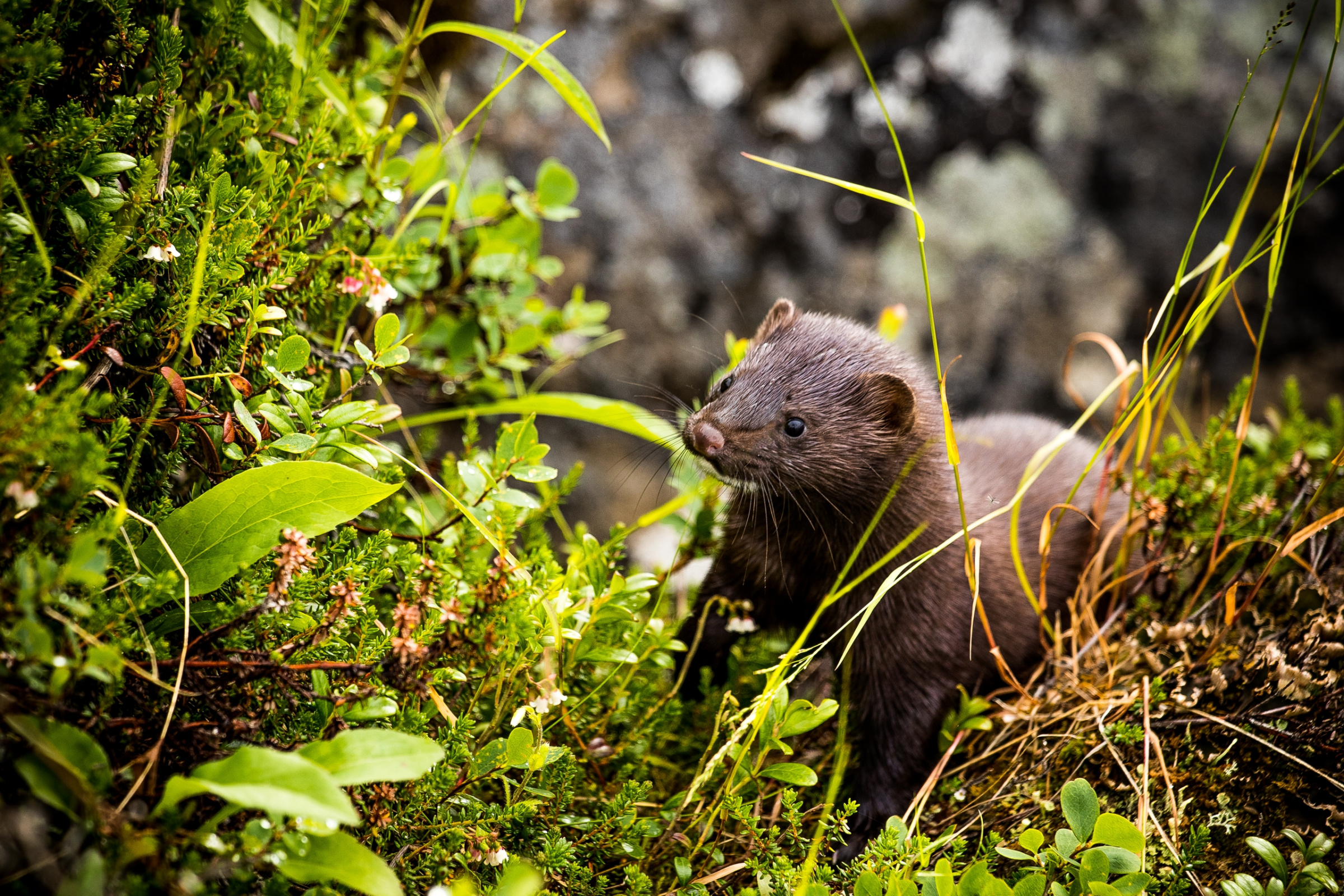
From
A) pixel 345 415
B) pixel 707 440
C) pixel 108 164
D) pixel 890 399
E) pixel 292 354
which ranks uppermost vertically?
pixel 108 164

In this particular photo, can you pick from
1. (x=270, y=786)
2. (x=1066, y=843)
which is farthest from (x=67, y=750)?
(x=1066, y=843)

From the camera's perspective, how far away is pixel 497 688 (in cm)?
209

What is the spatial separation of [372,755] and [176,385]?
0.87m

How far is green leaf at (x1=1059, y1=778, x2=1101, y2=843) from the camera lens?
194 centimetres

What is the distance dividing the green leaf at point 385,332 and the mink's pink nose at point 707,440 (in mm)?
942

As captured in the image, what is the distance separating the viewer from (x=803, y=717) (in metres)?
2.05

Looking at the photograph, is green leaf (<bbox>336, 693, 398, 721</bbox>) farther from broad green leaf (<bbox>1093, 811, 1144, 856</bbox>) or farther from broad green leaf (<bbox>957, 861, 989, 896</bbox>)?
broad green leaf (<bbox>1093, 811, 1144, 856</bbox>)

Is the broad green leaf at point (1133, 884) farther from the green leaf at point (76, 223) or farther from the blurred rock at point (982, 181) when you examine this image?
the blurred rock at point (982, 181)

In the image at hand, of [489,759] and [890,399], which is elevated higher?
[890,399]

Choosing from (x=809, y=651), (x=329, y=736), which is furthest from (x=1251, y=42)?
(x=329, y=736)

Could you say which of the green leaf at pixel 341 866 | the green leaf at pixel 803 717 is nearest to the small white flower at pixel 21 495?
the green leaf at pixel 341 866

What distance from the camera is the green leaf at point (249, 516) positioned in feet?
5.75

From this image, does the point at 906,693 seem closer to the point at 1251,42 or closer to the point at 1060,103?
the point at 1060,103

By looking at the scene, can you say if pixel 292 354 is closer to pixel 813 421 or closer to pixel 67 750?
pixel 67 750
